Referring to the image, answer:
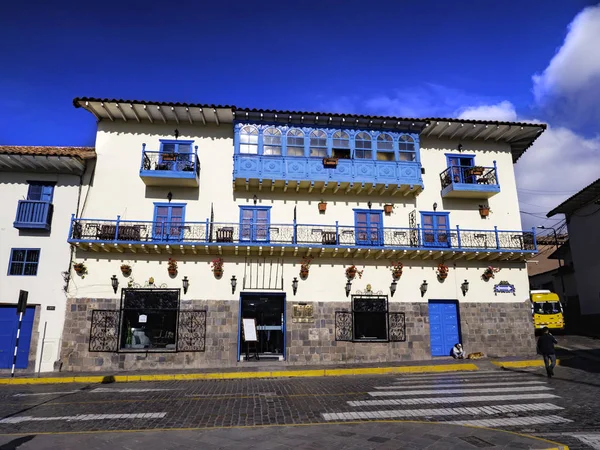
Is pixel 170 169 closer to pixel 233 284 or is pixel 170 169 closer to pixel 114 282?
pixel 114 282

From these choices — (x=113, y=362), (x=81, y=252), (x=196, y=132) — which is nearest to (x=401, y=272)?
(x=196, y=132)

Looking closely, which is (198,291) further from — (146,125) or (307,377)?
(146,125)

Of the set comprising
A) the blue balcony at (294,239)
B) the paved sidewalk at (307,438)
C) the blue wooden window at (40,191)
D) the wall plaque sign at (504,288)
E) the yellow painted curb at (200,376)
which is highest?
the blue wooden window at (40,191)

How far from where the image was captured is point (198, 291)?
19000 millimetres

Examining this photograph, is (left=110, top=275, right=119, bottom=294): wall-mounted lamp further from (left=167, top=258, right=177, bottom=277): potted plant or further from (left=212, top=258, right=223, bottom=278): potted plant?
(left=212, top=258, right=223, bottom=278): potted plant

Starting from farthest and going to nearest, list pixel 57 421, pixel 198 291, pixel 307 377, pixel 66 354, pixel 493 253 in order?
1. pixel 493 253
2. pixel 198 291
3. pixel 66 354
4. pixel 307 377
5. pixel 57 421

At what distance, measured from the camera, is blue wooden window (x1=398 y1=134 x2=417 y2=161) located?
69.8 ft

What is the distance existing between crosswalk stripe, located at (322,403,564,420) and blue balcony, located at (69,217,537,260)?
1029 cm

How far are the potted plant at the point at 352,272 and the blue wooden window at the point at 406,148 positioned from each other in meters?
6.23

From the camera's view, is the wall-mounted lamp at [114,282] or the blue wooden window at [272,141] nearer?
the wall-mounted lamp at [114,282]

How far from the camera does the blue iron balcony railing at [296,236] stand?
61.3ft

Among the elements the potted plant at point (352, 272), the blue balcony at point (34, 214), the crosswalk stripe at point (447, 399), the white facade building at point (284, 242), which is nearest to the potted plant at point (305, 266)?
the white facade building at point (284, 242)

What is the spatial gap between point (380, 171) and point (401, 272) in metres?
5.12

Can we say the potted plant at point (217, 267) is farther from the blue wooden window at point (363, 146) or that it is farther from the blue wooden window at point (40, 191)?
the blue wooden window at point (363, 146)
